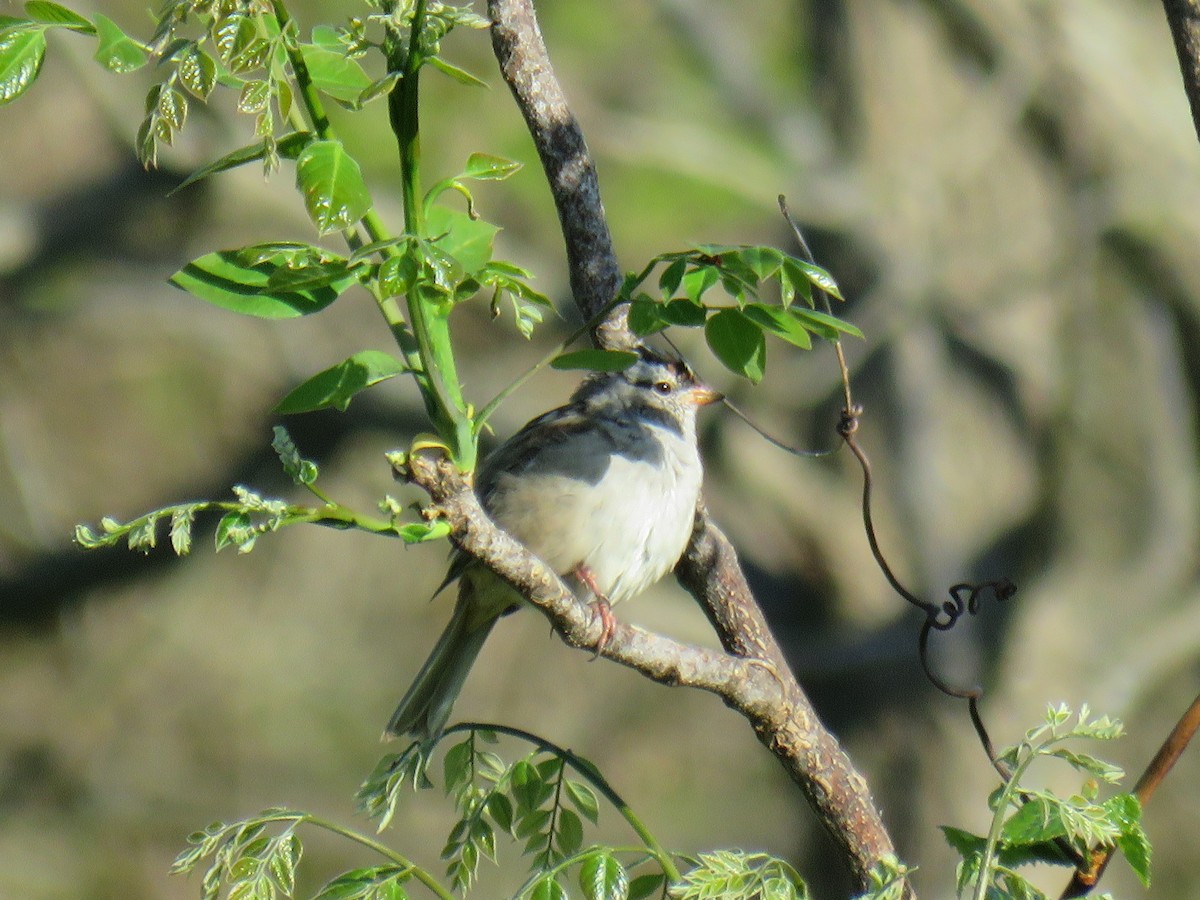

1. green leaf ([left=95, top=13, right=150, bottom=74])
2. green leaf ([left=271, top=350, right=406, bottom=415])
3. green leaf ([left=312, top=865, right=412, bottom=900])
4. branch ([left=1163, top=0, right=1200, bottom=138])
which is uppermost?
branch ([left=1163, top=0, right=1200, bottom=138])

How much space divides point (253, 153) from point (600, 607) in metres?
1.46

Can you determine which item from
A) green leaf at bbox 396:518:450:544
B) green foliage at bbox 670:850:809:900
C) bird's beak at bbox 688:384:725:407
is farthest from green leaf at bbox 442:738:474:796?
bird's beak at bbox 688:384:725:407

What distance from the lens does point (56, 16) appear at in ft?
5.63

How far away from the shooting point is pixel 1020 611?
7.93 metres

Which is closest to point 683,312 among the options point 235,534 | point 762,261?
point 762,261

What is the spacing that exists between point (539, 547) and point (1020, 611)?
5.17 m

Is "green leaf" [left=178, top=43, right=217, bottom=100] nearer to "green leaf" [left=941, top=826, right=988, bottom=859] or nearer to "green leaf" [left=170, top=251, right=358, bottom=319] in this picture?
"green leaf" [left=170, top=251, right=358, bottom=319]

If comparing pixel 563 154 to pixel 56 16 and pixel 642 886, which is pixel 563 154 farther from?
pixel 642 886

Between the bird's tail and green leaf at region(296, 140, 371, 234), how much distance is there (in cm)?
212

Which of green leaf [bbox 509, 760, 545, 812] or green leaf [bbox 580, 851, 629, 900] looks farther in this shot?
green leaf [bbox 509, 760, 545, 812]

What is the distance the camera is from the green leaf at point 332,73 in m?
1.95

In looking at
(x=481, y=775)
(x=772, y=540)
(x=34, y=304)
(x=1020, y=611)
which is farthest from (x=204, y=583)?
(x=481, y=775)

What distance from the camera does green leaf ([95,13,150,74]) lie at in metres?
1.70

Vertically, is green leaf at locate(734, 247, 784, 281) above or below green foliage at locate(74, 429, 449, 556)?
above
